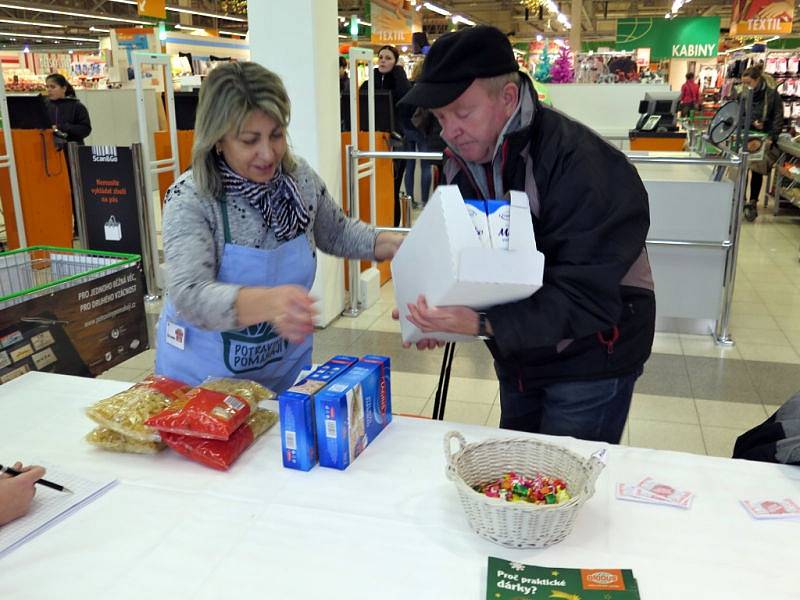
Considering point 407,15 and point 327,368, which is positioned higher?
point 407,15

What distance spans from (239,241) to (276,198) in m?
0.15

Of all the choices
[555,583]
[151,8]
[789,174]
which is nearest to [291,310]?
[555,583]

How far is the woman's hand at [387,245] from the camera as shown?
2.07m

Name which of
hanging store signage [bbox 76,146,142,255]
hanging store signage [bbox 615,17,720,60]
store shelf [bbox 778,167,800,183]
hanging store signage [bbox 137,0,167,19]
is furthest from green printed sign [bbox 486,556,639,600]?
hanging store signage [bbox 615,17,720,60]

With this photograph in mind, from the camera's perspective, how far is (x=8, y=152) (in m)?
5.36

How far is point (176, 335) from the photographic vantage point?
1.94m

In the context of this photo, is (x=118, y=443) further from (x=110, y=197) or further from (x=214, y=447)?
(x=110, y=197)

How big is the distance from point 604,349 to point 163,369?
1.23 metres

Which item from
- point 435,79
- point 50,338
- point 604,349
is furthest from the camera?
point 50,338

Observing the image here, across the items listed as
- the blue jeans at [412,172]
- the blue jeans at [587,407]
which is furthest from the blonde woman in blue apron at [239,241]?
the blue jeans at [412,172]

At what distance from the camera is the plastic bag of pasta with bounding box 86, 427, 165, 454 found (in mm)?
1606

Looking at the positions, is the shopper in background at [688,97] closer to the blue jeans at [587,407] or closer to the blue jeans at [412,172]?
the blue jeans at [412,172]

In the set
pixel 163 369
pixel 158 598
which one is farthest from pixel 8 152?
pixel 158 598

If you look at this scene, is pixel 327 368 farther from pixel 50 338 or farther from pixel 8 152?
pixel 8 152
